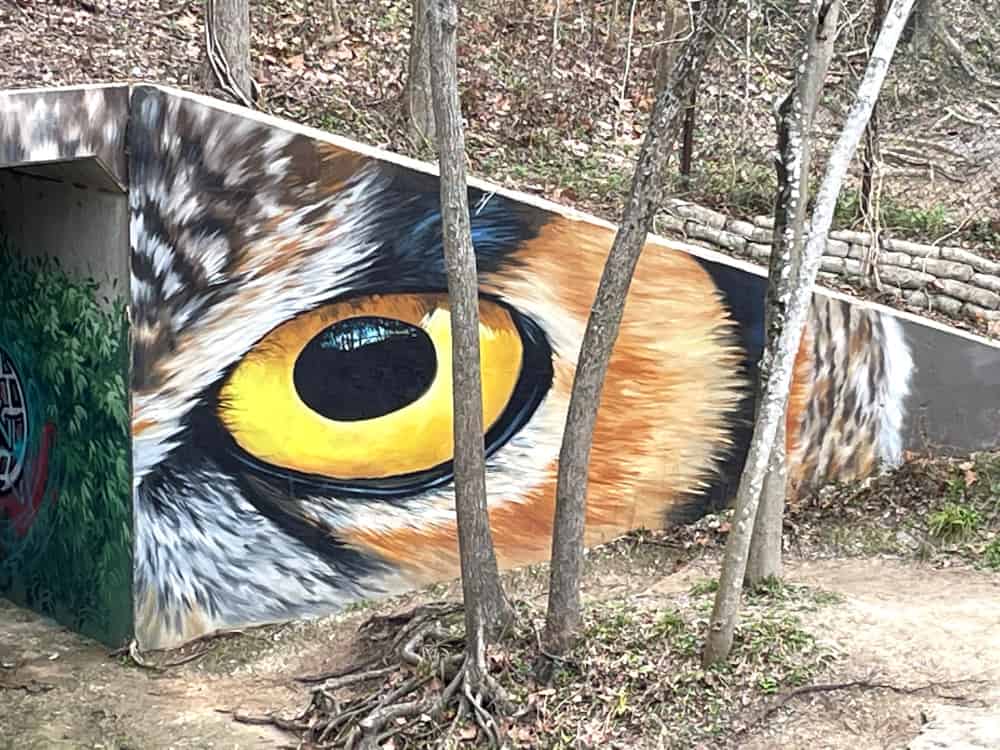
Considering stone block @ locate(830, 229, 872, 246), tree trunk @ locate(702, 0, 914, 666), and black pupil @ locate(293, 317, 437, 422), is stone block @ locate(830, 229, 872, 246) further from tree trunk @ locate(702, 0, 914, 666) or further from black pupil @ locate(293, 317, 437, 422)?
tree trunk @ locate(702, 0, 914, 666)

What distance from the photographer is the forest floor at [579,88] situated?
10.4 m

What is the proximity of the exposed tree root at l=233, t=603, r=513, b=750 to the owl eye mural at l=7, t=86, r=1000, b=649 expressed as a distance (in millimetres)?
1056

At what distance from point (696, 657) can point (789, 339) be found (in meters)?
1.78

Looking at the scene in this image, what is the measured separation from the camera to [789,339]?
19.6 ft

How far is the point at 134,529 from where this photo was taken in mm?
8094

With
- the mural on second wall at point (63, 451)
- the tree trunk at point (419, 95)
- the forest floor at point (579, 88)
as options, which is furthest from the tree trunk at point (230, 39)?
the mural on second wall at point (63, 451)

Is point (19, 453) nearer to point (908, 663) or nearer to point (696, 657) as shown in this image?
point (696, 657)

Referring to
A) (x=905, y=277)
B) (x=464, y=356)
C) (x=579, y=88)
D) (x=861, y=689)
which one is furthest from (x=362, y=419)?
(x=579, y=88)

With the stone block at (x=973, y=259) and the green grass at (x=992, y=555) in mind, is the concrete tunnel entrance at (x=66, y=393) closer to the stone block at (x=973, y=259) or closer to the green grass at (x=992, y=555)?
the green grass at (x=992, y=555)

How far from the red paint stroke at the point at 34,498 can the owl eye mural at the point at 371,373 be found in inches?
10.6

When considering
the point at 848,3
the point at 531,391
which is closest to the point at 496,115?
the point at 848,3

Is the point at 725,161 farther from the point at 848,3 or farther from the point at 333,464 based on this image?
the point at 333,464

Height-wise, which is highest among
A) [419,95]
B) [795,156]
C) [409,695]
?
[419,95]

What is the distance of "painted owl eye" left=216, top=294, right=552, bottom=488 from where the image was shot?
8.20m
